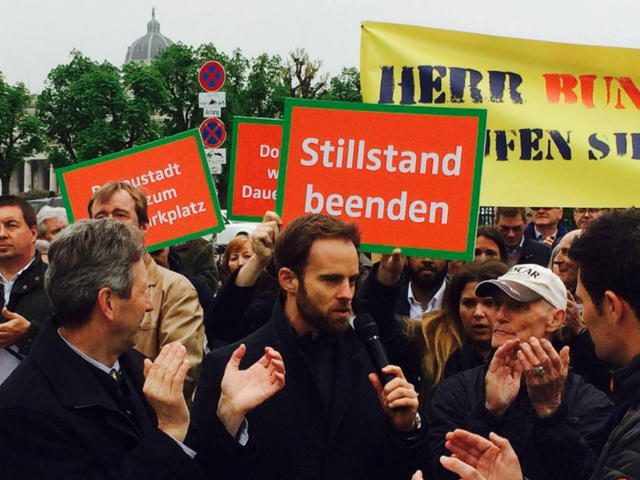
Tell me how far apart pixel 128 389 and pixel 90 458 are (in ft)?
1.49

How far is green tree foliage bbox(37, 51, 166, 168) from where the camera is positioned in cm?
6094

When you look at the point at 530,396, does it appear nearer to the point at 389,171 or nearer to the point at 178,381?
the point at 178,381

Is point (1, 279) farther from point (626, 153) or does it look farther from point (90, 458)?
point (626, 153)

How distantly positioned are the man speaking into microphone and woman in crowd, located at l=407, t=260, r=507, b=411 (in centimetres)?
99

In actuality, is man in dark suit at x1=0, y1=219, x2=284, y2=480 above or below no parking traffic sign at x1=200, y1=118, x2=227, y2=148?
below

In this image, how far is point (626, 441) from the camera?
7.52 feet

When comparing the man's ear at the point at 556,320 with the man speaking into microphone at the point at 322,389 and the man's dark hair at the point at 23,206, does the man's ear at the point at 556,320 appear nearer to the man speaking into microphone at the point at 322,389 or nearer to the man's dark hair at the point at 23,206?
the man speaking into microphone at the point at 322,389

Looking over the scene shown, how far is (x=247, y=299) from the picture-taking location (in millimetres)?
4598

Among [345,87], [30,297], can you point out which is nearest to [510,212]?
[30,297]

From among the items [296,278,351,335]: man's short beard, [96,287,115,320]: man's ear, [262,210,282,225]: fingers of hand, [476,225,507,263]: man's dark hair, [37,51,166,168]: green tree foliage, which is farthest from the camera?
[37,51,166,168]: green tree foliage

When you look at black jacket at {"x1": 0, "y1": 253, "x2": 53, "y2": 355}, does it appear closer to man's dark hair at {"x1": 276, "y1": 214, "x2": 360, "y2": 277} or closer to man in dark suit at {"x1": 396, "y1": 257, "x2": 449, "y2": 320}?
man's dark hair at {"x1": 276, "y1": 214, "x2": 360, "y2": 277}

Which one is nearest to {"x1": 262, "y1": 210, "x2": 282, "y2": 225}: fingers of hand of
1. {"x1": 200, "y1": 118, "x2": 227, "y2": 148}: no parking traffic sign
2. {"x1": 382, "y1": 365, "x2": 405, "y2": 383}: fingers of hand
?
{"x1": 382, "y1": 365, "x2": 405, "y2": 383}: fingers of hand

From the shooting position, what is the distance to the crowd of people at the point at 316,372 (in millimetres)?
2807

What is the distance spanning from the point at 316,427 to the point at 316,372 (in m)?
0.24
